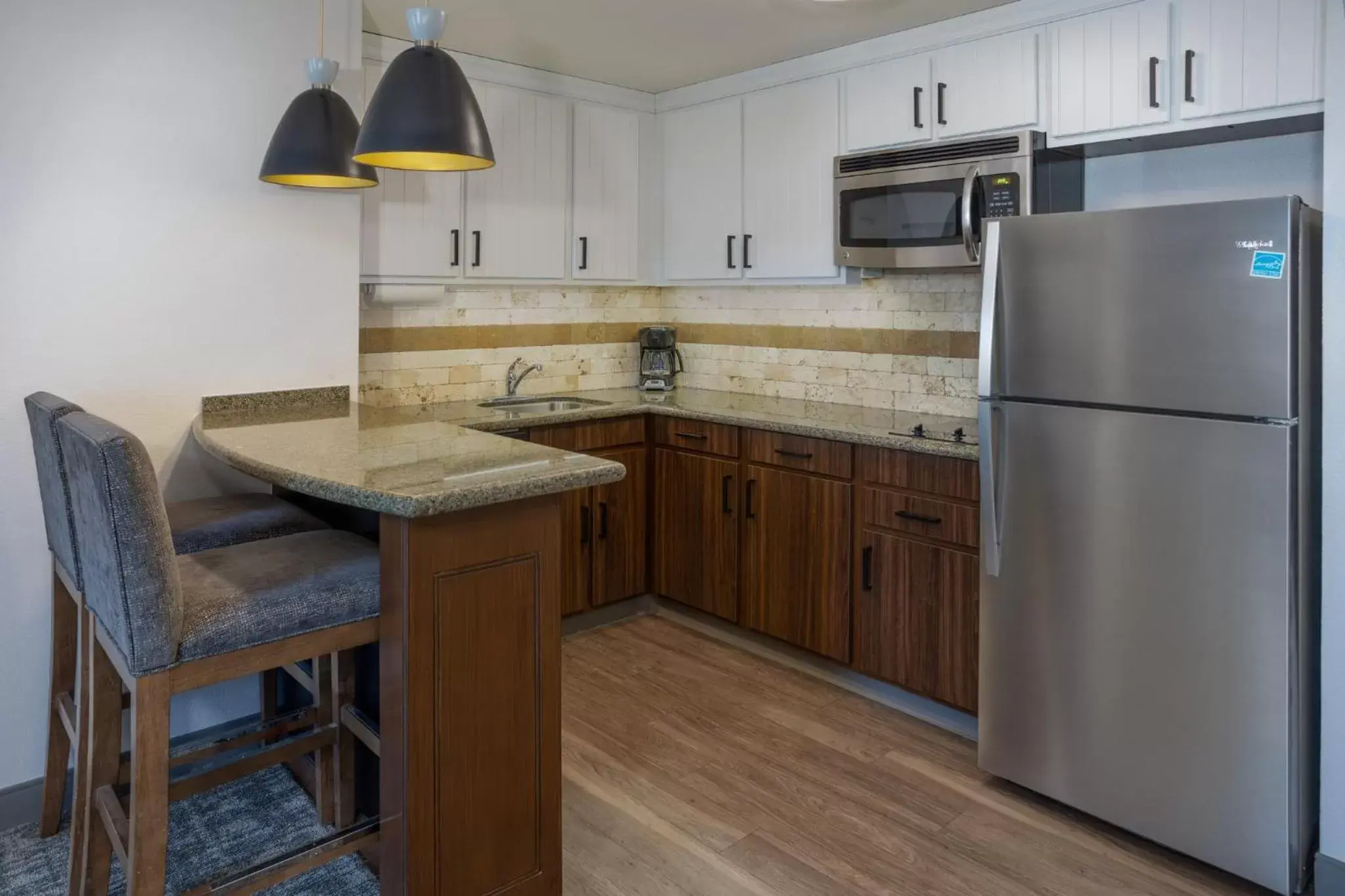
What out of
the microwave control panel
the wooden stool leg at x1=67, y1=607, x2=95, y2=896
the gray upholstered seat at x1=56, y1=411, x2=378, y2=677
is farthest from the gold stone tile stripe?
the gray upholstered seat at x1=56, y1=411, x2=378, y2=677

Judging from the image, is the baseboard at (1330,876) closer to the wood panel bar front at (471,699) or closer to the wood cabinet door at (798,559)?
the wood cabinet door at (798,559)

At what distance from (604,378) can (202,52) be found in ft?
7.37

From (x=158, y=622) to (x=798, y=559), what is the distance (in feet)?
7.37

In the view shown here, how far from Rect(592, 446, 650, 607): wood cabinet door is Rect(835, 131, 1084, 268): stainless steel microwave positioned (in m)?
1.17

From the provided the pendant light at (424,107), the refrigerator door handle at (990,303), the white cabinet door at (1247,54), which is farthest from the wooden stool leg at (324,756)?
the white cabinet door at (1247,54)

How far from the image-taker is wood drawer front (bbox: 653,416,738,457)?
3614 mm

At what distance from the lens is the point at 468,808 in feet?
6.07

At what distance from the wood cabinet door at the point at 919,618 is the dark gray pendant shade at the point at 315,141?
77.3 inches

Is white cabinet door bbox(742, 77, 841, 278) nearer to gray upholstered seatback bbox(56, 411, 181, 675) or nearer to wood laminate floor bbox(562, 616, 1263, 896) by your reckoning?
wood laminate floor bbox(562, 616, 1263, 896)

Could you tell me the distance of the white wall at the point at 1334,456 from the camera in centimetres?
205

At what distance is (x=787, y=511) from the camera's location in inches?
135

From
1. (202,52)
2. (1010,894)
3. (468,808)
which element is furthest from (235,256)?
(1010,894)

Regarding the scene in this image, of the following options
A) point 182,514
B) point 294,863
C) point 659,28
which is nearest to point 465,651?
point 294,863

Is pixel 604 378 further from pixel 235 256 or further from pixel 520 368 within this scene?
pixel 235 256
